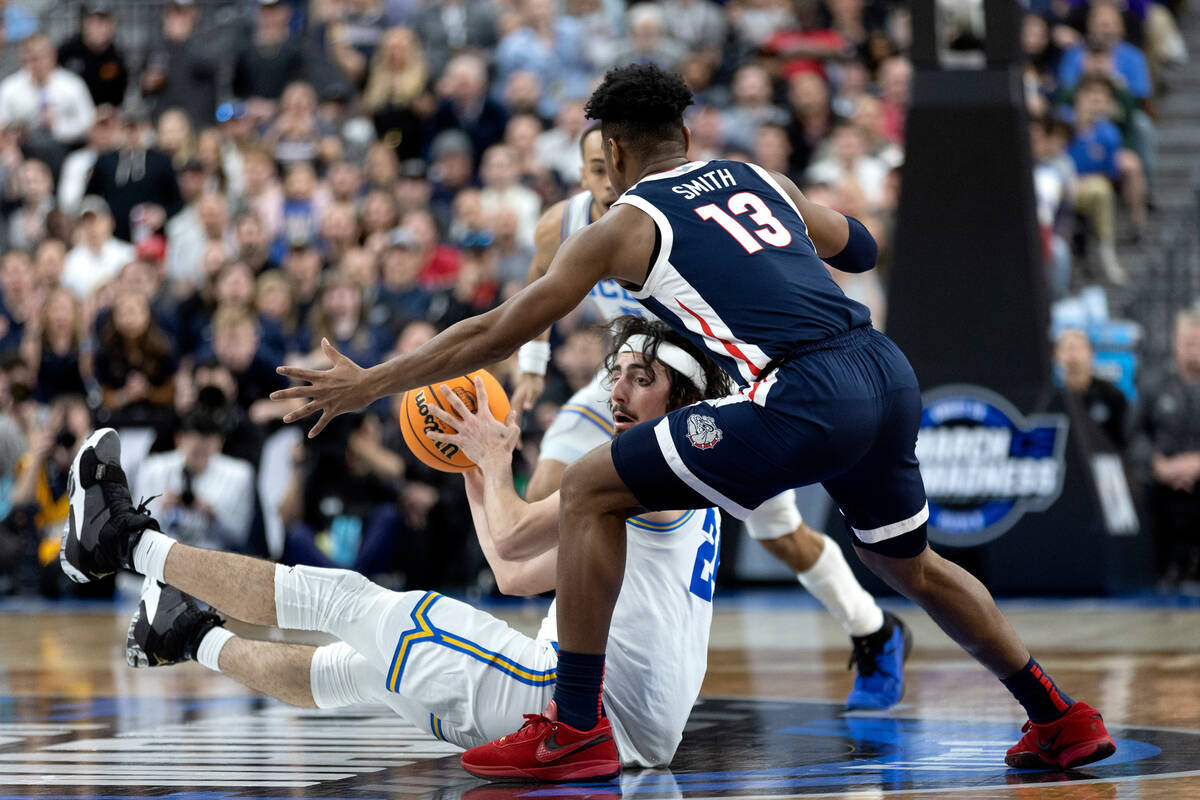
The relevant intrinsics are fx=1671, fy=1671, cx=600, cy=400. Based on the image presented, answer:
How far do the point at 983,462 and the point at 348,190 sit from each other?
6513 mm

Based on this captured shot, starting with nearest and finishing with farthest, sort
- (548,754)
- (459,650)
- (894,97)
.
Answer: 1. (548,754)
2. (459,650)
3. (894,97)

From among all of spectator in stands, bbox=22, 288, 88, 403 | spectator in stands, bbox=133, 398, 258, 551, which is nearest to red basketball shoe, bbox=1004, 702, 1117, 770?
spectator in stands, bbox=133, 398, 258, 551

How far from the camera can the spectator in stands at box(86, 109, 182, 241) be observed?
1516 centimetres

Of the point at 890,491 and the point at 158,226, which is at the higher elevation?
the point at 158,226

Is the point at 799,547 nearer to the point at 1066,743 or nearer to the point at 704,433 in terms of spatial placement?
the point at 1066,743

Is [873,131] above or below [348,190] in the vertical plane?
above

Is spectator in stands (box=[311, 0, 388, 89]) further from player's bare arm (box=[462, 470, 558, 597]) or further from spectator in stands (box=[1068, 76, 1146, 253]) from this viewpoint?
player's bare arm (box=[462, 470, 558, 597])

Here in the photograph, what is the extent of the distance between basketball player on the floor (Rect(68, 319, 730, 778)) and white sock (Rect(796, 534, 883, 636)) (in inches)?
51.2

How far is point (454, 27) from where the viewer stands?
1655cm

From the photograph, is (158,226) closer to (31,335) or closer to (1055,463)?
(31,335)

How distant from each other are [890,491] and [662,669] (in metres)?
0.85

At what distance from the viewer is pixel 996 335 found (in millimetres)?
10414

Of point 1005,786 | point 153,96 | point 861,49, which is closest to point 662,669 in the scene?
point 1005,786

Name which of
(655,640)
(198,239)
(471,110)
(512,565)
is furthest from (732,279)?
(471,110)
